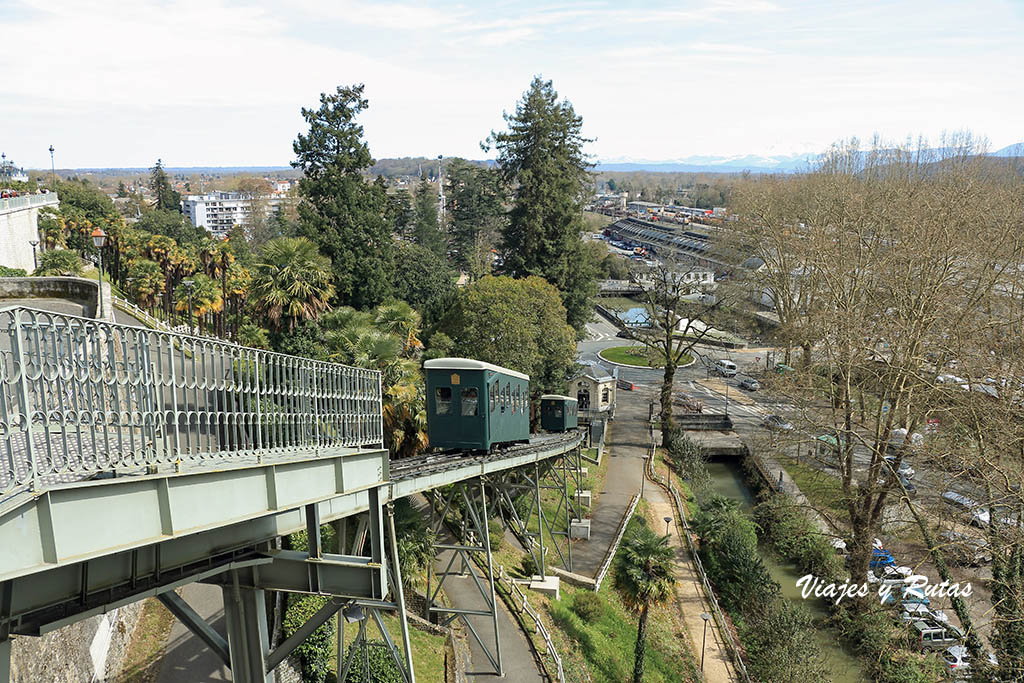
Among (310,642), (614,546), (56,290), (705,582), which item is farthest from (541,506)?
(56,290)

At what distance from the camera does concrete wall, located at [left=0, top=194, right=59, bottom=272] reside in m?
36.6

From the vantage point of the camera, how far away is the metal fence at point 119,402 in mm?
4242

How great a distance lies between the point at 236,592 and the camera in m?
7.66

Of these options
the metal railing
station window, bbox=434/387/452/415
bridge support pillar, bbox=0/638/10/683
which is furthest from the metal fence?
the metal railing

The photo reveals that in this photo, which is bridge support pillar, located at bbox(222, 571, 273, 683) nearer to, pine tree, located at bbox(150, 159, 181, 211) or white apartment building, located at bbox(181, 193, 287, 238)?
pine tree, located at bbox(150, 159, 181, 211)

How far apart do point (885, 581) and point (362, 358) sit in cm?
1968

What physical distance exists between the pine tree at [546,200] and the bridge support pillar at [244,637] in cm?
3712

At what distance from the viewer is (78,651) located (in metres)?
11.3

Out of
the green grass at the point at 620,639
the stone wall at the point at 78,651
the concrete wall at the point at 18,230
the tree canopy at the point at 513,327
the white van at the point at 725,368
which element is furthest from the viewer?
the white van at the point at 725,368

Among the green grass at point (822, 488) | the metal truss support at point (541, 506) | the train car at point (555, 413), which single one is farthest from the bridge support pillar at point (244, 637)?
the train car at point (555, 413)

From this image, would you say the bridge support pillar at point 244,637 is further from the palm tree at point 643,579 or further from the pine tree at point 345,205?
the pine tree at point 345,205

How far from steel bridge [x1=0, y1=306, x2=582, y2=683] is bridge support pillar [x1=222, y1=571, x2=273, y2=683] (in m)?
0.02

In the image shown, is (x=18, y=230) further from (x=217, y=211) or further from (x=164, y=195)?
(x=217, y=211)

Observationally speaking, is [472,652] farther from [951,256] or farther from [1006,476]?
[951,256]
